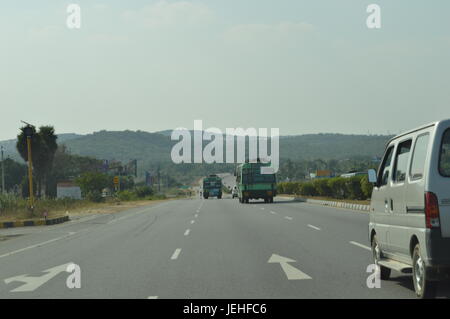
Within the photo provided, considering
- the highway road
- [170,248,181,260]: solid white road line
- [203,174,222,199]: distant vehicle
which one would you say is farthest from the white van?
[203,174,222,199]: distant vehicle

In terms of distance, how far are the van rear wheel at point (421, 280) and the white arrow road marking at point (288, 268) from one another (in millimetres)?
2542

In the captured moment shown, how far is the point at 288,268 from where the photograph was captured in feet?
39.9

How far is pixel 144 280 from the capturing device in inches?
439

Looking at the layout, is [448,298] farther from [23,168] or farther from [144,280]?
[23,168]

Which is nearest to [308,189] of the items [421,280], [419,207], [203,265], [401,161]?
[203,265]

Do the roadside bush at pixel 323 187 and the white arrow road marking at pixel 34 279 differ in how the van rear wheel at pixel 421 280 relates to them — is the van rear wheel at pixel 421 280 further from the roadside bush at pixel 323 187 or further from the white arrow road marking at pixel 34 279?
the roadside bush at pixel 323 187

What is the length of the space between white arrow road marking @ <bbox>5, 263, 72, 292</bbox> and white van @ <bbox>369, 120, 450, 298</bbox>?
5.68m

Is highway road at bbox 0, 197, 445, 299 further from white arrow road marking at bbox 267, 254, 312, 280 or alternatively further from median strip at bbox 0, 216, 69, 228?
median strip at bbox 0, 216, 69, 228

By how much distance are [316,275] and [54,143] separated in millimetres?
67351

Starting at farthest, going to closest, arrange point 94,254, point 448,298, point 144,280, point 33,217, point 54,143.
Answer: point 54,143 → point 33,217 → point 94,254 → point 144,280 → point 448,298

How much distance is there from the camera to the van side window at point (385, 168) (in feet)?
35.4

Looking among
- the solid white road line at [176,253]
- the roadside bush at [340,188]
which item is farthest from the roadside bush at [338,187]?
the solid white road line at [176,253]

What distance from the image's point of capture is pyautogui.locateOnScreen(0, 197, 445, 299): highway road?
32.6 ft

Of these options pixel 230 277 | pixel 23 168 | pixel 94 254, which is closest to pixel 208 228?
pixel 94 254
